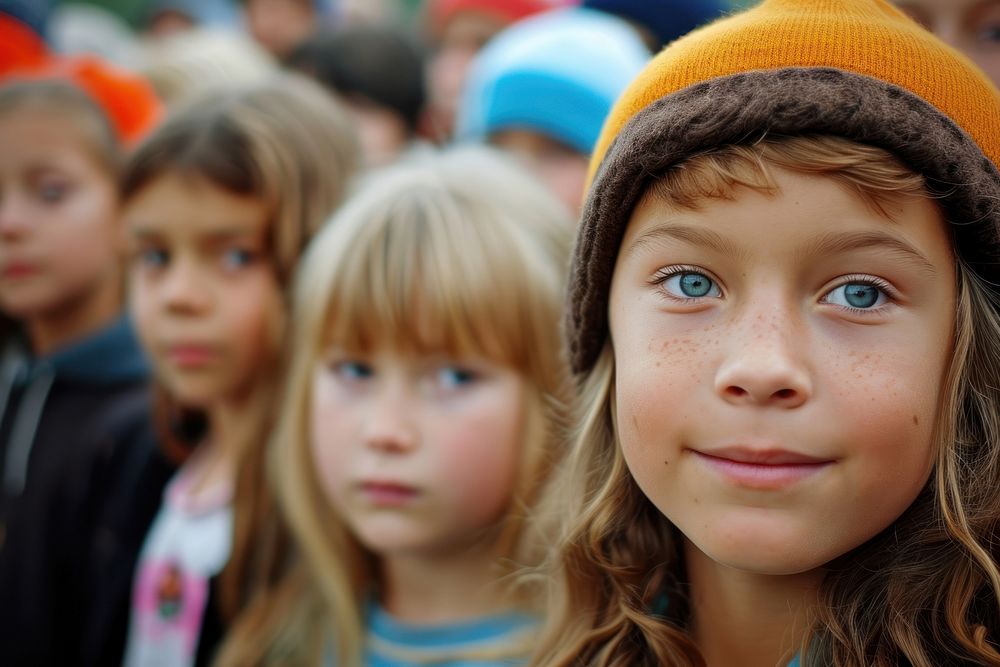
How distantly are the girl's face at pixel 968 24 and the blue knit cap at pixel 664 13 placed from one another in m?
1.91

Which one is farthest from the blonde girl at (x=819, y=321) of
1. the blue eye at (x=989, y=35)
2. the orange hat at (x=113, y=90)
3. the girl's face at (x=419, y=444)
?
the orange hat at (x=113, y=90)

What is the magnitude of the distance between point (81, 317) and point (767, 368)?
120 inches

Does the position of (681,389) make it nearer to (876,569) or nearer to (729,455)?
(729,455)

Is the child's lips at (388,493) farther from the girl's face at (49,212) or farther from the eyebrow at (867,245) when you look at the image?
the girl's face at (49,212)

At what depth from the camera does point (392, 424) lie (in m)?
2.21

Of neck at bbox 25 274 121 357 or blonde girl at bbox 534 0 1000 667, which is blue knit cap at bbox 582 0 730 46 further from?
blonde girl at bbox 534 0 1000 667

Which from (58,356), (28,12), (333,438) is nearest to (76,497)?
(58,356)

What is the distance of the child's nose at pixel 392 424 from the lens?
220cm

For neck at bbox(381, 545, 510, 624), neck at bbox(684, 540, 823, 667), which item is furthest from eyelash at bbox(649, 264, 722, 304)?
neck at bbox(381, 545, 510, 624)

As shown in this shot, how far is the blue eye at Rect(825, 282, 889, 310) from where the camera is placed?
139 cm

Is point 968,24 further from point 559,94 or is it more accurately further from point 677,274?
point 559,94

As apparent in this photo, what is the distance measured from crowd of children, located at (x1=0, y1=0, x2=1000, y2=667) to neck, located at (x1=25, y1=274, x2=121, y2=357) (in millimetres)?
15

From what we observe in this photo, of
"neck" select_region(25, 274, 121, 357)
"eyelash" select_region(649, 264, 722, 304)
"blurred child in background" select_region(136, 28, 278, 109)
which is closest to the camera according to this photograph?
"eyelash" select_region(649, 264, 722, 304)

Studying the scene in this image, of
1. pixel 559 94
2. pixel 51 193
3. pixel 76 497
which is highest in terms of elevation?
pixel 559 94
